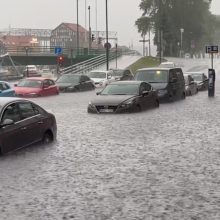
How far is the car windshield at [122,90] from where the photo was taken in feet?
77.7

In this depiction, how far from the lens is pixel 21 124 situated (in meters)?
12.6

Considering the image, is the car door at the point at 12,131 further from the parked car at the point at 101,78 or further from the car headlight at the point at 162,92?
the parked car at the point at 101,78

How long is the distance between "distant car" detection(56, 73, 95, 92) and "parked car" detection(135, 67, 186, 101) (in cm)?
1091

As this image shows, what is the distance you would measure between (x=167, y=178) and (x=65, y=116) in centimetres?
1263

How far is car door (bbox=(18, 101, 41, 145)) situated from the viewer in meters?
12.8

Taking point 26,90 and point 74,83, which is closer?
point 26,90

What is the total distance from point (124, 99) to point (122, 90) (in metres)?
1.44

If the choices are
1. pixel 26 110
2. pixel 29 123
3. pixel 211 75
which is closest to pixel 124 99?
pixel 26 110

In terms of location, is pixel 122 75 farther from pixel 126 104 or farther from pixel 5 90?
pixel 126 104

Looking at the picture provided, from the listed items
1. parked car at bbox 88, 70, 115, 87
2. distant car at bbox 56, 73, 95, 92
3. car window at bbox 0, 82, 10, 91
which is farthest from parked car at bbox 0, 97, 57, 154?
parked car at bbox 88, 70, 115, 87

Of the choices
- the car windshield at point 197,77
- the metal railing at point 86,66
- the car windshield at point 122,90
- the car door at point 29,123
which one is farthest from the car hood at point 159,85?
the metal railing at point 86,66

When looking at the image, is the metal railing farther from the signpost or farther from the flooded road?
the flooded road

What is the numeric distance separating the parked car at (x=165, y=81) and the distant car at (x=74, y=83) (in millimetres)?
10906

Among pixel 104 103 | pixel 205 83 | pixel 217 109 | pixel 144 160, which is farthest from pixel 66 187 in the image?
pixel 205 83
